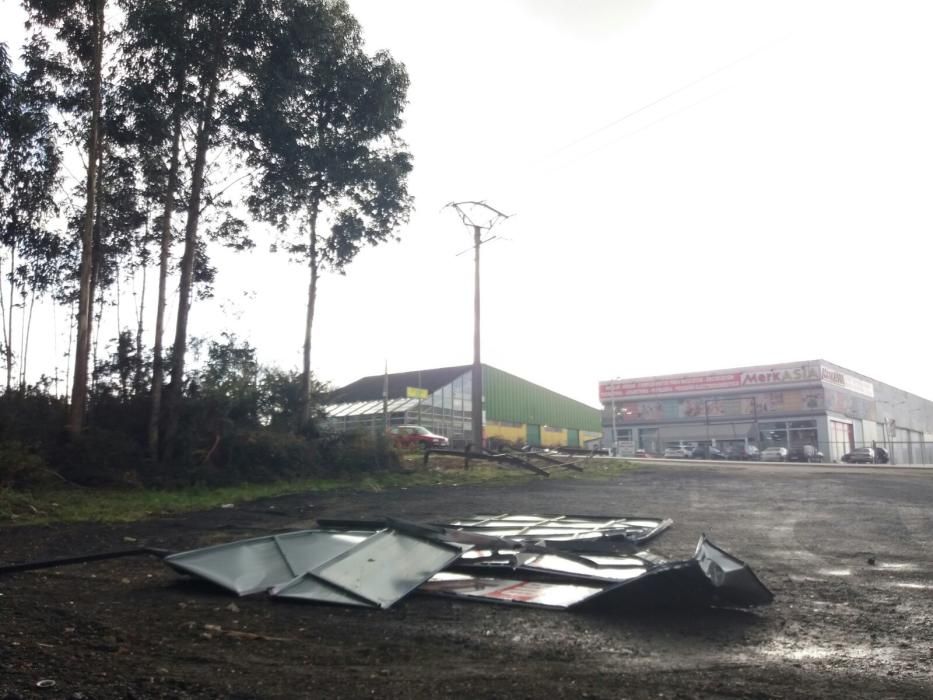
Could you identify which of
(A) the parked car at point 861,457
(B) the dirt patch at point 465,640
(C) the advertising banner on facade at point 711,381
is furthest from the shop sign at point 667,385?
(B) the dirt patch at point 465,640

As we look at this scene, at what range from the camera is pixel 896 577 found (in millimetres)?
6781

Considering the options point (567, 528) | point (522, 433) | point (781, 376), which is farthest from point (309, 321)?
point (781, 376)

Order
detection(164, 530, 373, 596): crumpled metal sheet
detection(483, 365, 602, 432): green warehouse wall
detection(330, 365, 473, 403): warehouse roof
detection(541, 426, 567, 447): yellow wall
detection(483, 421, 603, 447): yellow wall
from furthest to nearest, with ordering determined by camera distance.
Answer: detection(541, 426, 567, 447): yellow wall
detection(483, 365, 602, 432): green warehouse wall
detection(483, 421, 603, 447): yellow wall
detection(330, 365, 473, 403): warehouse roof
detection(164, 530, 373, 596): crumpled metal sheet

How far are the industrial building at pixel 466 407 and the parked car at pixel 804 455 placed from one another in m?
11.6

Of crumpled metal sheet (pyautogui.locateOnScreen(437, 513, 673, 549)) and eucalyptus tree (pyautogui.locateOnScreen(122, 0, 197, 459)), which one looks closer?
crumpled metal sheet (pyautogui.locateOnScreen(437, 513, 673, 549))

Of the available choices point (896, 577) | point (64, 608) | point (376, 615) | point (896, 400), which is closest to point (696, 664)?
point (376, 615)

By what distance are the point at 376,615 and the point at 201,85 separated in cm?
1610

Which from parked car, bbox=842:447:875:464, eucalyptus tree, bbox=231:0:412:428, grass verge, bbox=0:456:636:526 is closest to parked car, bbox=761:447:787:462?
parked car, bbox=842:447:875:464

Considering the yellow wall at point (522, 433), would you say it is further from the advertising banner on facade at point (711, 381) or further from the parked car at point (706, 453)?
the parked car at point (706, 453)

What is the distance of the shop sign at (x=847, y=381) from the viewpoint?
173 ft

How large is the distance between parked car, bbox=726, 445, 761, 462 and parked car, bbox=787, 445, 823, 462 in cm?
174

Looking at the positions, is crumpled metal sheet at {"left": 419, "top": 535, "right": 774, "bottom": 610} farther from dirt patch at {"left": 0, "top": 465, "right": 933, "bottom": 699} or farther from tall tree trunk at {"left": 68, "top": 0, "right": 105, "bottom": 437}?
tall tree trunk at {"left": 68, "top": 0, "right": 105, "bottom": 437}

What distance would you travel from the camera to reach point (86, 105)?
17.3 metres

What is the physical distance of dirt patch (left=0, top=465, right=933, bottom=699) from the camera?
3680 mm
